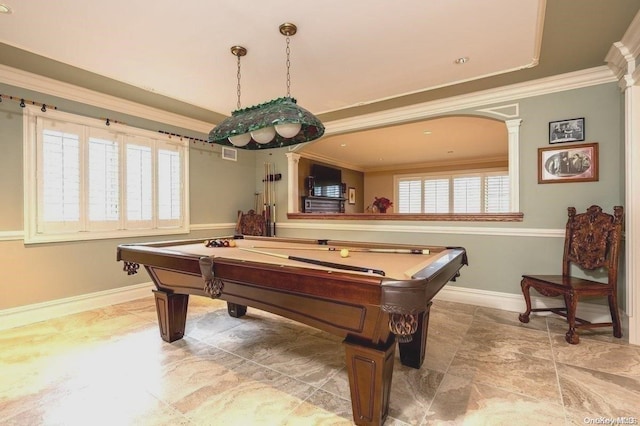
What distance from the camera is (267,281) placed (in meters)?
1.58

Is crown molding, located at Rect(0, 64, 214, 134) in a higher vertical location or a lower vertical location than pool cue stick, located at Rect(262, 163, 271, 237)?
higher

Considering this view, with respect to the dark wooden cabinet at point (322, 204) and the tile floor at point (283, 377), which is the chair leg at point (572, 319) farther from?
the dark wooden cabinet at point (322, 204)

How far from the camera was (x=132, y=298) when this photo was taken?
3.82m

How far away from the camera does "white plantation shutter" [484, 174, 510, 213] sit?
23.9 ft

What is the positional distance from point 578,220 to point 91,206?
5.20 m

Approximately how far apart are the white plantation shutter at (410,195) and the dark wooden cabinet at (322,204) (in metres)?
1.84

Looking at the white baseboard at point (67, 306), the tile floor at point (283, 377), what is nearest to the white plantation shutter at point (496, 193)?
the tile floor at point (283, 377)

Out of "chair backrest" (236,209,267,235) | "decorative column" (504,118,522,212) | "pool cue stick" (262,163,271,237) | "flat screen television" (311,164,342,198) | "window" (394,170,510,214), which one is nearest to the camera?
"decorative column" (504,118,522,212)

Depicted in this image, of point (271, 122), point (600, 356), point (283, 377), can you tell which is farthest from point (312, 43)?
point (600, 356)

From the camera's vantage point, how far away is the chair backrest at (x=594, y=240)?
256 cm

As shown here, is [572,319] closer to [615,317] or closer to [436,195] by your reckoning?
[615,317]

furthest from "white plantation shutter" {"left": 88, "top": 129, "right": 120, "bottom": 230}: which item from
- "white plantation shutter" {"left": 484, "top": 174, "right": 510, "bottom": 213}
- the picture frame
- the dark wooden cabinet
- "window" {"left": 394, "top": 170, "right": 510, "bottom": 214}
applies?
"white plantation shutter" {"left": 484, "top": 174, "right": 510, "bottom": 213}

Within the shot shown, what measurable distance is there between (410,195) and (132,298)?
23.3 feet

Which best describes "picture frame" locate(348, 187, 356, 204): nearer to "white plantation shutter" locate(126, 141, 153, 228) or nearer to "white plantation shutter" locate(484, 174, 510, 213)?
"white plantation shutter" locate(484, 174, 510, 213)
